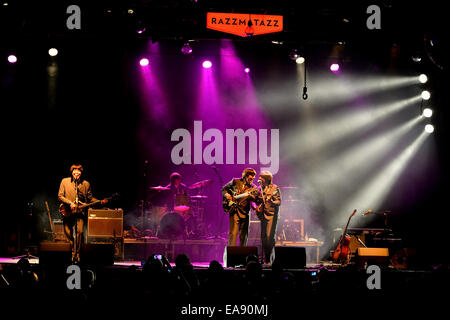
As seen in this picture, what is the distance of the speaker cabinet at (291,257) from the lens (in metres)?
8.81

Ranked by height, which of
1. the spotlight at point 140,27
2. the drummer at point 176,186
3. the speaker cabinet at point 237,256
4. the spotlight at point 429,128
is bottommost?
the speaker cabinet at point 237,256

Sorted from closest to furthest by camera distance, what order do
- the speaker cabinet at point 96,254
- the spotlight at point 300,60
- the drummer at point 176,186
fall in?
the speaker cabinet at point 96,254
the drummer at point 176,186
the spotlight at point 300,60

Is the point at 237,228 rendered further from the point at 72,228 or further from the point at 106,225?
the point at 72,228

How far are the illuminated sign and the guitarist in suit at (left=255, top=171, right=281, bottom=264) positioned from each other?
3.11m

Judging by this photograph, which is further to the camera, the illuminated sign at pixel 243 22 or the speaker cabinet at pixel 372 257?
the illuminated sign at pixel 243 22

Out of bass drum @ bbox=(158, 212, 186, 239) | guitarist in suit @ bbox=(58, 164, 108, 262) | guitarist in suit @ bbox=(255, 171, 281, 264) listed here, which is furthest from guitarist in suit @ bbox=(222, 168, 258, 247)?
guitarist in suit @ bbox=(58, 164, 108, 262)

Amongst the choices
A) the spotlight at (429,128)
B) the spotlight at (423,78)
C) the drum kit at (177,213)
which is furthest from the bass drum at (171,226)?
the spotlight at (423,78)

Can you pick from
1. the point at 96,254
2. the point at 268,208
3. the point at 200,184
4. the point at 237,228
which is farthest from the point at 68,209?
the point at 268,208

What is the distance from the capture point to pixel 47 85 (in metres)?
13.8

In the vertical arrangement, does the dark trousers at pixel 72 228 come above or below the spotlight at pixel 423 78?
below

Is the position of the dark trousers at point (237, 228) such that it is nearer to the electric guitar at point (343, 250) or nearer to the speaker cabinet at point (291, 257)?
the speaker cabinet at point (291, 257)

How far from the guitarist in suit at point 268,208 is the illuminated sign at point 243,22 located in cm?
311
